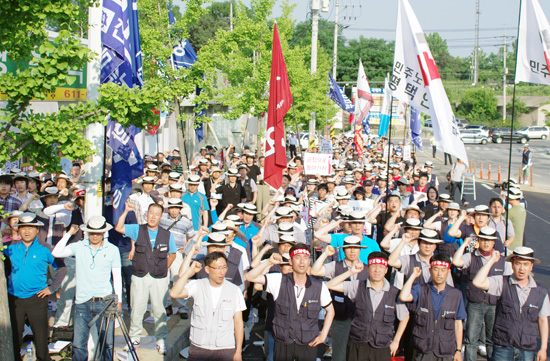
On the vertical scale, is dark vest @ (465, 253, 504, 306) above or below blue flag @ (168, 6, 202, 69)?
below

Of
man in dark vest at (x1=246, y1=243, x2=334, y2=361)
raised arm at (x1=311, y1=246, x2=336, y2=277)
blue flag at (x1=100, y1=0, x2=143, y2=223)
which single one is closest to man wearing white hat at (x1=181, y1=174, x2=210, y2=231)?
blue flag at (x1=100, y1=0, x2=143, y2=223)

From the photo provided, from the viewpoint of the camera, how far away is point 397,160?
71.5 feet

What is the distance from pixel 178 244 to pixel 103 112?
2585mm

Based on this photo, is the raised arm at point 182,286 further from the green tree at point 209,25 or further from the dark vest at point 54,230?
the green tree at point 209,25

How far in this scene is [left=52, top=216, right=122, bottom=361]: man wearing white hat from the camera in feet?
23.5

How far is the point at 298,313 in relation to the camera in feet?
20.6

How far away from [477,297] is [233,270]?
304 centimetres

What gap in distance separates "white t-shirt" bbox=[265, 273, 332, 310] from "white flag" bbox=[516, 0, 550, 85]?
5679mm

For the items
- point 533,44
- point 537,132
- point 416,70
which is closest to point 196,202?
point 416,70

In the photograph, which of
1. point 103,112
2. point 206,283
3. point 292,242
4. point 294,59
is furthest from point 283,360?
point 294,59

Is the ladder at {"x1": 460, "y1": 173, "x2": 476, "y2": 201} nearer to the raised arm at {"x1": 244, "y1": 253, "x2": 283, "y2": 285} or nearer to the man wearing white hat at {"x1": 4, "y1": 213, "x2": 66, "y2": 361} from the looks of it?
the raised arm at {"x1": 244, "y1": 253, "x2": 283, "y2": 285}

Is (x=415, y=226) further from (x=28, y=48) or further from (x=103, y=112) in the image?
(x=28, y=48)

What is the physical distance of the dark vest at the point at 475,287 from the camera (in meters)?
7.84

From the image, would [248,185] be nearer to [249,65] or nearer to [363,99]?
[249,65]
